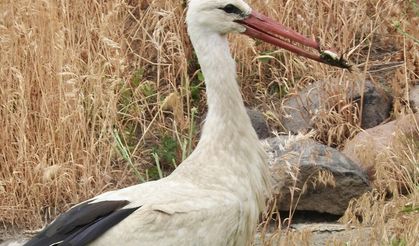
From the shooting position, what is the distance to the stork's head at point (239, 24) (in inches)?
204

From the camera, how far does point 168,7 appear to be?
7543mm

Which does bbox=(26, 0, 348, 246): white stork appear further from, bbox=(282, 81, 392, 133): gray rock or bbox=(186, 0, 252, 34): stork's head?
bbox=(282, 81, 392, 133): gray rock

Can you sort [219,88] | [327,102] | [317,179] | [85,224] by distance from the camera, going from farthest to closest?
[327,102] < [317,179] < [219,88] < [85,224]

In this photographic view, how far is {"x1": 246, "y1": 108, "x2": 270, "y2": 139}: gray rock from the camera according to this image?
277 inches

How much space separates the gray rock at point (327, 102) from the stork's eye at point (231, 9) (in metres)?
1.79

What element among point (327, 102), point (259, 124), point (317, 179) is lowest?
point (317, 179)

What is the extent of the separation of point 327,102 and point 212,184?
7.19 feet

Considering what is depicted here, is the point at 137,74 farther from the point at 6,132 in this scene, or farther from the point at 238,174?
the point at 238,174

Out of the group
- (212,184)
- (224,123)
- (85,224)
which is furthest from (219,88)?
(85,224)

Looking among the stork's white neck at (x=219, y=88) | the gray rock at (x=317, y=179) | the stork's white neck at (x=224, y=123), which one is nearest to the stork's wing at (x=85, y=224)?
the stork's white neck at (x=224, y=123)

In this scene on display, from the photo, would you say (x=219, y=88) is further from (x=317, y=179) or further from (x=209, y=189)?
(x=317, y=179)

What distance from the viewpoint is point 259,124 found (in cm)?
707

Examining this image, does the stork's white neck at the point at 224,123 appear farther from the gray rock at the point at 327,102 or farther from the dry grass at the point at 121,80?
the gray rock at the point at 327,102

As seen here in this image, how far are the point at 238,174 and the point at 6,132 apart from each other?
212 centimetres
